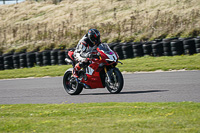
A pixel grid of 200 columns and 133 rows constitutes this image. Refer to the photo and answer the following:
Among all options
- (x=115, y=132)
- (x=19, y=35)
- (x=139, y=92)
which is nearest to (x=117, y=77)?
(x=139, y=92)

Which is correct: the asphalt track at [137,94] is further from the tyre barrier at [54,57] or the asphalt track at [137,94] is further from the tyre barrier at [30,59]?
the tyre barrier at [30,59]

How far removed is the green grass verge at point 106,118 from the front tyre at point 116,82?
161cm

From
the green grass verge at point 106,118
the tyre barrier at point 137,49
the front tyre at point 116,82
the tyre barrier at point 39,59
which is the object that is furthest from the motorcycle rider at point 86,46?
the tyre barrier at point 39,59

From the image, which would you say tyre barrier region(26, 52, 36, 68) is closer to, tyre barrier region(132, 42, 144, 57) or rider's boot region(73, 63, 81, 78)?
tyre barrier region(132, 42, 144, 57)

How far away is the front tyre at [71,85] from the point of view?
1040 centimetres

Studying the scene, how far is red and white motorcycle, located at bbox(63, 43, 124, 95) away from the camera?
9.36 meters

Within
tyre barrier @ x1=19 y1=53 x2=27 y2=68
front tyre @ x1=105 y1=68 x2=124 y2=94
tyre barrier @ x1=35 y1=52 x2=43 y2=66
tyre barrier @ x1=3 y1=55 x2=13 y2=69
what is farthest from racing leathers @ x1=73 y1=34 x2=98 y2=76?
tyre barrier @ x1=3 y1=55 x2=13 y2=69

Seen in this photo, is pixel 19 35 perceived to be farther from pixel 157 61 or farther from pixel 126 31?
pixel 157 61

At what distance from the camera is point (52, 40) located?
35.9 meters

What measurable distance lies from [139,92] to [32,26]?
34686mm

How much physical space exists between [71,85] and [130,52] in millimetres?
10727

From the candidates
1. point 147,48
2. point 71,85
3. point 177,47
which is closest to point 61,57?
point 147,48

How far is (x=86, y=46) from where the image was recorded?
32.8ft

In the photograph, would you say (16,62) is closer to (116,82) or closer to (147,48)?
(147,48)
